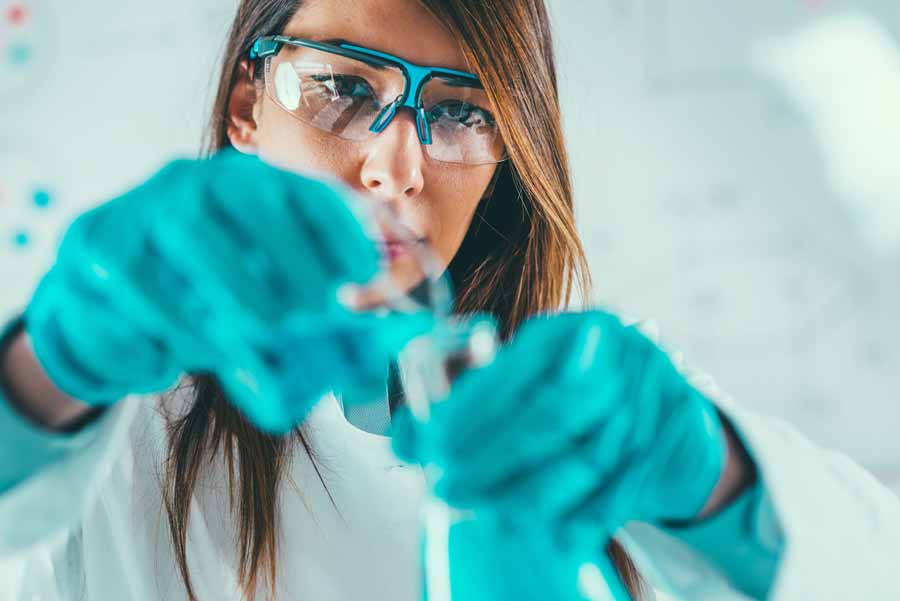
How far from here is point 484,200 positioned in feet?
3.76

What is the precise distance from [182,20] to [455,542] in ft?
4.50

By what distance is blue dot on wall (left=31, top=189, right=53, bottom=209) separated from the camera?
63.0 inches

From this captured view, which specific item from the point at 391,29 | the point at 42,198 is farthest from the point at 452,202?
the point at 42,198

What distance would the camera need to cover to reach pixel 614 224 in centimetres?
169

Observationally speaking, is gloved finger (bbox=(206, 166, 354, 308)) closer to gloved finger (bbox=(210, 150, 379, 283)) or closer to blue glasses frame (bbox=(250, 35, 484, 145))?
gloved finger (bbox=(210, 150, 379, 283))

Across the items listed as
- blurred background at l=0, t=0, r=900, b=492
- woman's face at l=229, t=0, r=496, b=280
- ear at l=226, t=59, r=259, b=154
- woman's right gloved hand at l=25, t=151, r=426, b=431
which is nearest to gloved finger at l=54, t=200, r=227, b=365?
woman's right gloved hand at l=25, t=151, r=426, b=431

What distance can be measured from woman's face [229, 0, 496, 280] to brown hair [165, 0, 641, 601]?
0.07 ft

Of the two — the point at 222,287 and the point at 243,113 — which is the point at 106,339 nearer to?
the point at 222,287

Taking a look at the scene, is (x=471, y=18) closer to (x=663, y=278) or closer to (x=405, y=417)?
(x=405, y=417)

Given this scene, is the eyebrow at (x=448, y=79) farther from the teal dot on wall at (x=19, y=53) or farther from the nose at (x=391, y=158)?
the teal dot on wall at (x=19, y=53)

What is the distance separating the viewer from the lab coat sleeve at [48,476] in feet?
1.86

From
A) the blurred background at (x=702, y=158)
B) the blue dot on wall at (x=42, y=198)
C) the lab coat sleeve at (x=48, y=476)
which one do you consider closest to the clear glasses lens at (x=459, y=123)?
the lab coat sleeve at (x=48, y=476)

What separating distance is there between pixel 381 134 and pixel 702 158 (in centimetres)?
100

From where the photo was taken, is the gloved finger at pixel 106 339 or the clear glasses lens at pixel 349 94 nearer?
the gloved finger at pixel 106 339
